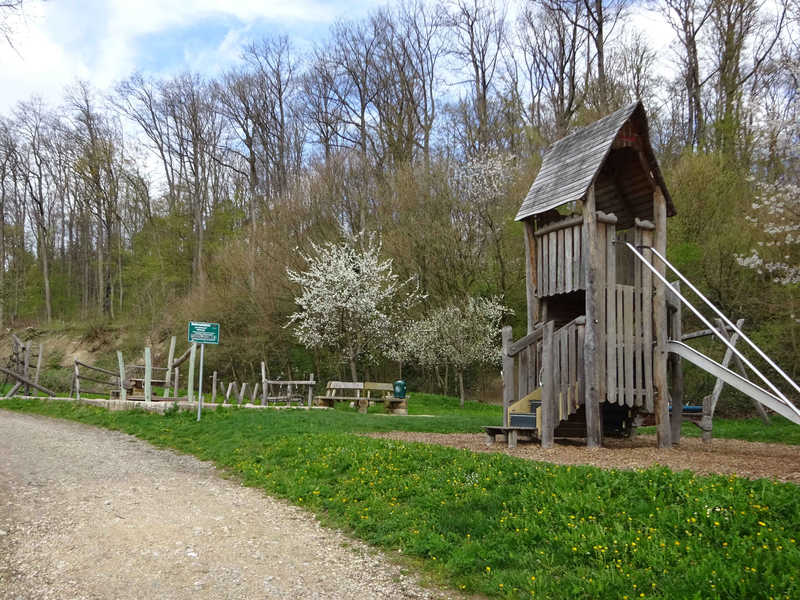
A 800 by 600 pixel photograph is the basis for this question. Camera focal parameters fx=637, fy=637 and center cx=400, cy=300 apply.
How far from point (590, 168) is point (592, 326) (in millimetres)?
2649

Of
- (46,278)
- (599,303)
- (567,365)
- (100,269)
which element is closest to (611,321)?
(599,303)

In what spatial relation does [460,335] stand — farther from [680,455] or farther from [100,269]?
[100,269]

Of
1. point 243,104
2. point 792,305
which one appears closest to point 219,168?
point 243,104

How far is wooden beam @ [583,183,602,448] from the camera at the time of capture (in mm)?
10016

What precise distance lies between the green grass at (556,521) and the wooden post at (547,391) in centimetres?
170

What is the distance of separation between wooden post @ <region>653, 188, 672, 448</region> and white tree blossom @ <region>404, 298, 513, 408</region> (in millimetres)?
14211

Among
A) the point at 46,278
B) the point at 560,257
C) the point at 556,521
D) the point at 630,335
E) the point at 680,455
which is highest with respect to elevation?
the point at 46,278

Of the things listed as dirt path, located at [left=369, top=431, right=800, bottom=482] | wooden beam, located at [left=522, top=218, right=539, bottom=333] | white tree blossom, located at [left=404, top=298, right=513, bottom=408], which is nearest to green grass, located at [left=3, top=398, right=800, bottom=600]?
dirt path, located at [left=369, top=431, right=800, bottom=482]

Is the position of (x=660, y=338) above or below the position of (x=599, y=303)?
below

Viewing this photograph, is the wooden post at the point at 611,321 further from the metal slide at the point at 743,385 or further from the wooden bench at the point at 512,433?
the wooden bench at the point at 512,433

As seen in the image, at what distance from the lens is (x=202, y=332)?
49.9ft

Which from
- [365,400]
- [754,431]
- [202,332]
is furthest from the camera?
[365,400]

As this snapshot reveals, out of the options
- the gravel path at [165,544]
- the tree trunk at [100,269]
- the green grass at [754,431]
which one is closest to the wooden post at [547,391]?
the gravel path at [165,544]

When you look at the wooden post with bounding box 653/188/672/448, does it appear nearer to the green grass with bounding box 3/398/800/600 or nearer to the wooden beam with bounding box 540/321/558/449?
the wooden beam with bounding box 540/321/558/449
